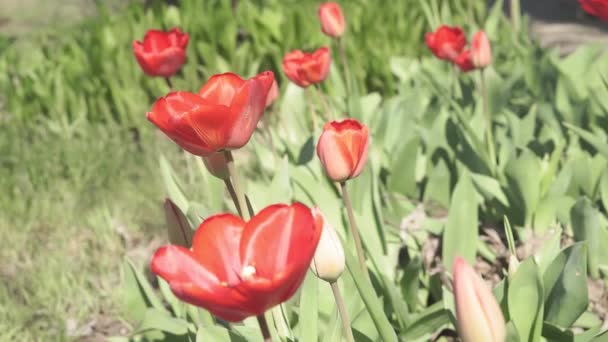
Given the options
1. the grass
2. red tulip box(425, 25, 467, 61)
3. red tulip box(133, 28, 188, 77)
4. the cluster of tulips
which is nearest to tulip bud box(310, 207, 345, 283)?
the cluster of tulips

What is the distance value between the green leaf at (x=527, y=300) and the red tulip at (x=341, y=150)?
37cm

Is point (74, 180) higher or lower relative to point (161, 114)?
lower

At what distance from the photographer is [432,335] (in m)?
1.95

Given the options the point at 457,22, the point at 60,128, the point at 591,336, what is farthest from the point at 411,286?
the point at 457,22

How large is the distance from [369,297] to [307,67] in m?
0.95

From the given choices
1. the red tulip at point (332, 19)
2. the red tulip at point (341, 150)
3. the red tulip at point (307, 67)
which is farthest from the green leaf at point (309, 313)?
the red tulip at point (332, 19)

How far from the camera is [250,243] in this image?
1.11 metres

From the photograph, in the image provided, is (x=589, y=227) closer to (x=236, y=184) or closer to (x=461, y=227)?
(x=461, y=227)

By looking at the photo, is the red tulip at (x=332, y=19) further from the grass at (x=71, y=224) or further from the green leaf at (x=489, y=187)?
the grass at (x=71, y=224)

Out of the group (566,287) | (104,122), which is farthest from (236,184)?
(104,122)

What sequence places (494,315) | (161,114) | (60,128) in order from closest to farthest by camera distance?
(494,315)
(161,114)
(60,128)

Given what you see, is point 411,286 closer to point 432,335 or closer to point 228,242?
point 432,335

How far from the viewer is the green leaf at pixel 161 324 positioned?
5.87ft

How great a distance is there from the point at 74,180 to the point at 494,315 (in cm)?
256
